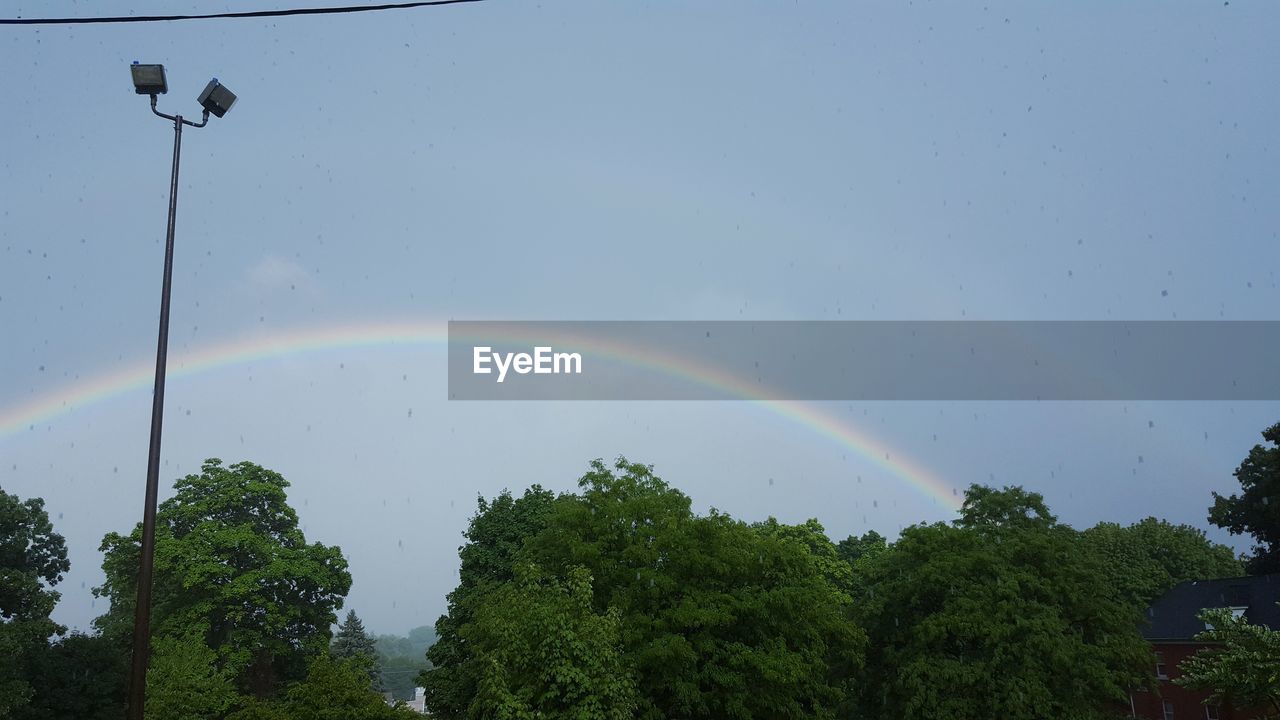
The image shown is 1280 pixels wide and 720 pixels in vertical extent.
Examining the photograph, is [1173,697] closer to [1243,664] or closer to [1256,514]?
[1256,514]

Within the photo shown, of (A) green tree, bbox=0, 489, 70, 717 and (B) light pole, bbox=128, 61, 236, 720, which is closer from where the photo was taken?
(B) light pole, bbox=128, 61, 236, 720

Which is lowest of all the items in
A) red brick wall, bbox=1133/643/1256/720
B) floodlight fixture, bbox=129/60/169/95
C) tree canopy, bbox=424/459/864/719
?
red brick wall, bbox=1133/643/1256/720

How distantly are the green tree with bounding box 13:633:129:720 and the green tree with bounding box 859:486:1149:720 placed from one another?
36814mm

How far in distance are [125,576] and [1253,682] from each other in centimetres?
5941

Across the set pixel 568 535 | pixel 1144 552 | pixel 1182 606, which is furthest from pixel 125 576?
pixel 1144 552

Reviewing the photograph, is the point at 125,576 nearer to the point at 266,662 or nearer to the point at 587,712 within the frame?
the point at 266,662

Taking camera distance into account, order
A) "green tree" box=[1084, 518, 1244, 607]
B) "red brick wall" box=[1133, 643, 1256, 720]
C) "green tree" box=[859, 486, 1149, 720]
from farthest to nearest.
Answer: "green tree" box=[1084, 518, 1244, 607] < "red brick wall" box=[1133, 643, 1256, 720] < "green tree" box=[859, 486, 1149, 720]

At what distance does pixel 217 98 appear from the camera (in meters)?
17.1

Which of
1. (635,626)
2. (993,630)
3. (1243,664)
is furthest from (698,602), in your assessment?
(1243,664)

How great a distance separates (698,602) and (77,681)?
93.8 feet

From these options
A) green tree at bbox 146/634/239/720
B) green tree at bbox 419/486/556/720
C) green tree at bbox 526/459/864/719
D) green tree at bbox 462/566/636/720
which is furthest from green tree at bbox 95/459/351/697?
green tree at bbox 462/566/636/720

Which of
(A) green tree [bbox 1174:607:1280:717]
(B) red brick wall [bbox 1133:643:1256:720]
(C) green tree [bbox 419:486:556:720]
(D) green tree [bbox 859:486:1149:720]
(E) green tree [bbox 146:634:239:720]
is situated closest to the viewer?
(A) green tree [bbox 1174:607:1280:717]

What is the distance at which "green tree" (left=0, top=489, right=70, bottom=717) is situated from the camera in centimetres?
3688

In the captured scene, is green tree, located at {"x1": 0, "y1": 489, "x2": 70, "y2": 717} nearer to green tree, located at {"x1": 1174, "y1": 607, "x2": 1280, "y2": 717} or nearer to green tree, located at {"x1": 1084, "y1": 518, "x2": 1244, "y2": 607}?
green tree, located at {"x1": 1174, "y1": 607, "x2": 1280, "y2": 717}
